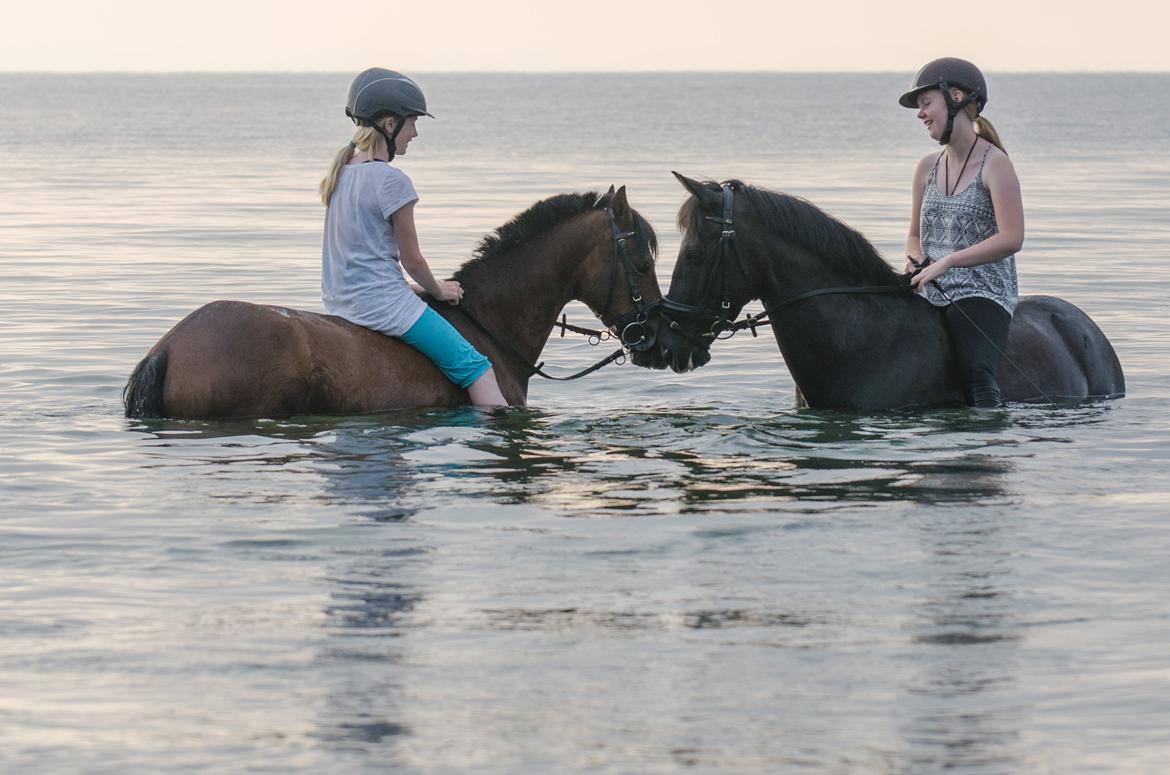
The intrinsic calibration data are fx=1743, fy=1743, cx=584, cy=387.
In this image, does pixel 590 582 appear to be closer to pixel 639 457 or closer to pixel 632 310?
pixel 639 457

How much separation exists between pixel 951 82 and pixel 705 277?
1656 millimetres

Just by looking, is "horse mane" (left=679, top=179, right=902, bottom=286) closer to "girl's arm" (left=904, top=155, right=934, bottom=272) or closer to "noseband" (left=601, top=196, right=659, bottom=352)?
"girl's arm" (left=904, top=155, right=934, bottom=272)

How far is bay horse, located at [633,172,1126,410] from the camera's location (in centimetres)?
→ 938

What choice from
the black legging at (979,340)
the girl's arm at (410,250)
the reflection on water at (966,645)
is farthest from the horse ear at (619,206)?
the reflection on water at (966,645)

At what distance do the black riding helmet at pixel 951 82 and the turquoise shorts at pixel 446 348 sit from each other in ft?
8.96

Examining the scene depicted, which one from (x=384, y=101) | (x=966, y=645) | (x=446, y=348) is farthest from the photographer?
(x=446, y=348)

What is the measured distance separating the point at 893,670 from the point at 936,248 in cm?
456

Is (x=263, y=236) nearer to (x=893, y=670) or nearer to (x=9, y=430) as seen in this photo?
(x=9, y=430)

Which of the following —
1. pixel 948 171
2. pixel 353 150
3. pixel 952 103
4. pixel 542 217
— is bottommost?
pixel 542 217

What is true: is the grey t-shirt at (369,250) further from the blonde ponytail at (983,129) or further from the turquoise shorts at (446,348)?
the blonde ponytail at (983,129)

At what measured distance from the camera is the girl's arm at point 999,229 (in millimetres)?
9141

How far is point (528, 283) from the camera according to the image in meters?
10.1

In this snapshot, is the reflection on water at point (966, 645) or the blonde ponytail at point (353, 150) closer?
the reflection on water at point (966, 645)

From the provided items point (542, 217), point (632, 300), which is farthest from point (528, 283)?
point (632, 300)
